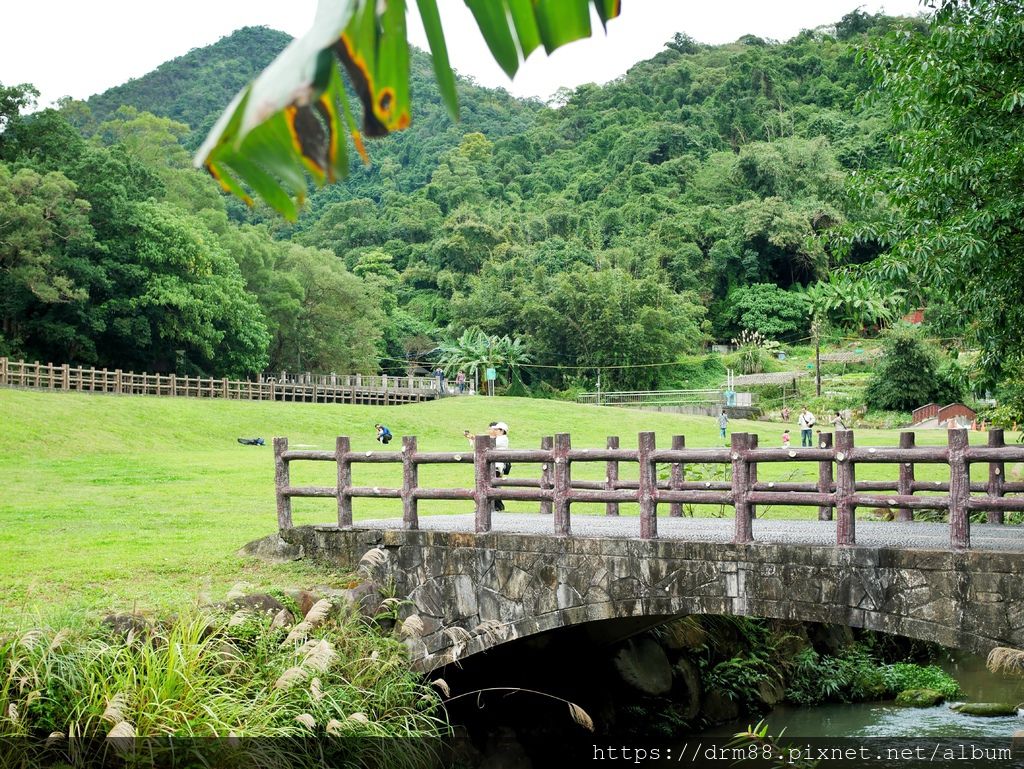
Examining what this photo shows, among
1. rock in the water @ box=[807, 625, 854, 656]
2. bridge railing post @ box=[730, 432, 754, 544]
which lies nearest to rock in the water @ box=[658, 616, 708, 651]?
rock in the water @ box=[807, 625, 854, 656]

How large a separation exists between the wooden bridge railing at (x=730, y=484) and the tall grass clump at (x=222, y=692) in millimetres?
1947

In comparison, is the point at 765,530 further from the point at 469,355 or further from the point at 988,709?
the point at 469,355

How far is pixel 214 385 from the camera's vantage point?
46.2 m

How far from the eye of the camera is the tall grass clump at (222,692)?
806 centimetres

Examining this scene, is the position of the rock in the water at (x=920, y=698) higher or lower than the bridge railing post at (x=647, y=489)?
lower

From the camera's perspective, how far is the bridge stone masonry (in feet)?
26.8

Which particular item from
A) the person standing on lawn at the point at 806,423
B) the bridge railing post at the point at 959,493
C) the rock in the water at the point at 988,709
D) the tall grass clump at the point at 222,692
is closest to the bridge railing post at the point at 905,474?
the bridge railing post at the point at 959,493

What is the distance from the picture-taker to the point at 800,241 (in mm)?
74750

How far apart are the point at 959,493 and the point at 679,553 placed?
8.02 ft

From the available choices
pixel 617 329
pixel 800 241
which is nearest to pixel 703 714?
pixel 617 329

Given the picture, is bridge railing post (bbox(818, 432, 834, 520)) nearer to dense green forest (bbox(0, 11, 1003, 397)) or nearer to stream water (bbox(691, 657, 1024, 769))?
dense green forest (bbox(0, 11, 1003, 397))

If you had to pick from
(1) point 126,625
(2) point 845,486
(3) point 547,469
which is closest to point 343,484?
(3) point 547,469

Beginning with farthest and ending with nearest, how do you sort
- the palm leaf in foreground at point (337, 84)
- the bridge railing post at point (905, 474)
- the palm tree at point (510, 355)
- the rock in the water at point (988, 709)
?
the palm tree at point (510, 355), the rock in the water at point (988, 709), the bridge railing post at point (905, 474), the palm leaf in foreground at point (337, 84)

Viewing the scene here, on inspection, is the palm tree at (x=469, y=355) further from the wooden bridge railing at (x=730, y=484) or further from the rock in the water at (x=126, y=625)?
the rock in the water at (x=126, y=625)
